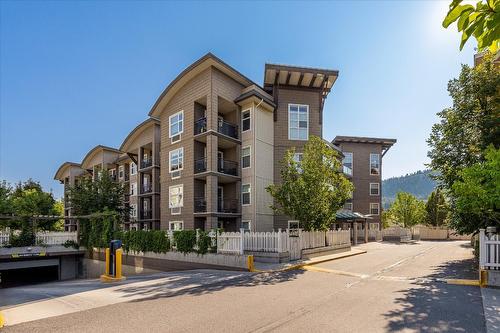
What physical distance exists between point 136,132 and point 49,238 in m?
13.6

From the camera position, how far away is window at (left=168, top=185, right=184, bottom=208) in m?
26.3

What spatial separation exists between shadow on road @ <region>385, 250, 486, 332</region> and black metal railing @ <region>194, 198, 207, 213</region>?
53.0ft

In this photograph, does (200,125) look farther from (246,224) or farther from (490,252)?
(490,252)

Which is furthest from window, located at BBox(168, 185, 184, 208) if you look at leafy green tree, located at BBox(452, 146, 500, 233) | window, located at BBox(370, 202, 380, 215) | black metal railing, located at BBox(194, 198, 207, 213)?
window, located at BBox(370, 202, 380, 215)

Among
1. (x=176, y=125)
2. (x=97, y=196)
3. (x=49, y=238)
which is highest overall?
(x=176, y=125)

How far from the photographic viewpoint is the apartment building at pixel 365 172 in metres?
46.9

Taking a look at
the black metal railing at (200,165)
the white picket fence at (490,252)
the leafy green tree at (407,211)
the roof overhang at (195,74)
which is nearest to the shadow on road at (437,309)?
the white picket fence at (490,252)

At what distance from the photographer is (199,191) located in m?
25.7

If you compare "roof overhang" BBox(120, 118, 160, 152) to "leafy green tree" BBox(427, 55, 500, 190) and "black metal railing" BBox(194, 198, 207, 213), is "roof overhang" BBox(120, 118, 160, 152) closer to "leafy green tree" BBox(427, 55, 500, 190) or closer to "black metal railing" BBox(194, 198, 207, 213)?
"black metal railing" BBox(194, 198, 207, 213)

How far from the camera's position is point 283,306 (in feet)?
29.5

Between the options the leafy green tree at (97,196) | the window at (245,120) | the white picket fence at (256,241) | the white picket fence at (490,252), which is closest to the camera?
the white picket fence at (490,252)

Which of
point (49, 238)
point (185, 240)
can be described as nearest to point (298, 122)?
point (185, 240)

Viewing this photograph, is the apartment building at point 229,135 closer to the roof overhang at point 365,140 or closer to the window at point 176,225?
the window at point 176,225

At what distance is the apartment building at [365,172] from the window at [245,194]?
24.7 m
